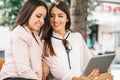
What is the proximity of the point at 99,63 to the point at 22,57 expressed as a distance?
2.55ft

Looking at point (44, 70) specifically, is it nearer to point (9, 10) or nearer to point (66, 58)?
point (66, 58)

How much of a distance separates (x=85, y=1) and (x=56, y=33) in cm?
129

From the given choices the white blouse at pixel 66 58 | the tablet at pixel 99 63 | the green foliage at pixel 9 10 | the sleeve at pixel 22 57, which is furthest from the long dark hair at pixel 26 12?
the green foliage at pixel 9 10

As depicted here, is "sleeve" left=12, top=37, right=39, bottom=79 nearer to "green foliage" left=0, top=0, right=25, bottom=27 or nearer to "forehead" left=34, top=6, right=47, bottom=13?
"forehead" left=34, top=6, right=47, bottom=13

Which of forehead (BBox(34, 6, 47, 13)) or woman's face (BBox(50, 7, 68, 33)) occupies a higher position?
forehead (BBox(34, 6, 47, 13))

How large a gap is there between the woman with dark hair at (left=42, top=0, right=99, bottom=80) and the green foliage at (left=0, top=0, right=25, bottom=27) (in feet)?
13.5

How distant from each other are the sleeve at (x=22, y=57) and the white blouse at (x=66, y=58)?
0.43 meters

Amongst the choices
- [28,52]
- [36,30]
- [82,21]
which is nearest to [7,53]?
[28,52]

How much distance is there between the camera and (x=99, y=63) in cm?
298

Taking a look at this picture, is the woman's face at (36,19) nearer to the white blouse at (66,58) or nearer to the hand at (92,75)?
the white blouse at (66,58)

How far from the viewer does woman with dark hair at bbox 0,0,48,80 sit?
2.68 meters

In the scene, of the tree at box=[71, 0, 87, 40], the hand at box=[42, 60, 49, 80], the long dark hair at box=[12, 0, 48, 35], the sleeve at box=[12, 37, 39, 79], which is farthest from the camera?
the tree at box=[71, 0, 87, 40]

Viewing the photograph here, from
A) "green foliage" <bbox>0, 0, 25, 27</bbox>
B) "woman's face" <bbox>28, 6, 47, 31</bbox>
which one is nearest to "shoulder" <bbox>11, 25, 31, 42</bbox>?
"woman's face" <bbox>28, 6, 47, 31</bbox>

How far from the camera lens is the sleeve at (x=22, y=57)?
2.66m
